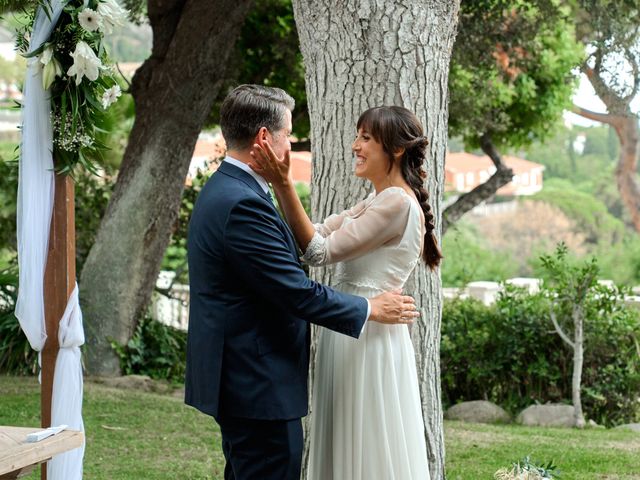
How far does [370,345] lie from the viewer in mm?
3525

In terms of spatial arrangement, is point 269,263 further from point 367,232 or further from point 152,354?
point 152,354

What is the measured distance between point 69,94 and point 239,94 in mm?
1626

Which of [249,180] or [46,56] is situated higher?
[46,56]

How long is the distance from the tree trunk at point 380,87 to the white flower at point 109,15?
2.70 feet

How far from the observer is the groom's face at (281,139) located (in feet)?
10.6

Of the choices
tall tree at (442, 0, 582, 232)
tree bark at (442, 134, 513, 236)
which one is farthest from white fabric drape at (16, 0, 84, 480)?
tree bark at (442, 134, 513, 236)

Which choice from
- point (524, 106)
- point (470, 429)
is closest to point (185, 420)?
point (470, 429)

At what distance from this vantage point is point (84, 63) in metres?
4.41

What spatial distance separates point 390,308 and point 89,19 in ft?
6.80

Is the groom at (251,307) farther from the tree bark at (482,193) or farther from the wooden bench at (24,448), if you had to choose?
the tree bark at (482,193)

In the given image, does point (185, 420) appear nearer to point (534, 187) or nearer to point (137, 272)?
point (137, 272)

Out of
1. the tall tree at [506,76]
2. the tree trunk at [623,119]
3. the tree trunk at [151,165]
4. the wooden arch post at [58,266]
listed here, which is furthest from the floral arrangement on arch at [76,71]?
the tree trunk at [623,119]

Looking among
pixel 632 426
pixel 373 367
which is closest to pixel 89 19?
pixel 373 367

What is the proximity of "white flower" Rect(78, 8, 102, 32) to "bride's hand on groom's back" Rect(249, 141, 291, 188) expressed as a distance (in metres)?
1.62
